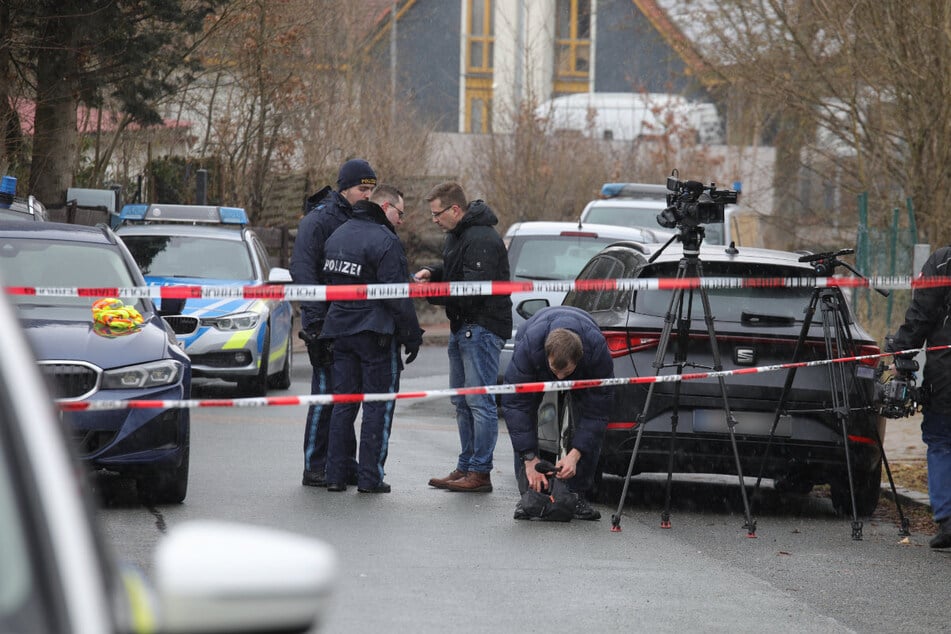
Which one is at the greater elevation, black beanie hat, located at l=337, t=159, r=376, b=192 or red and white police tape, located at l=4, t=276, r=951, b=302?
black beanie hat, located at l=337, t=159, r=376, b=192

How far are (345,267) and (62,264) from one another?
1793mm

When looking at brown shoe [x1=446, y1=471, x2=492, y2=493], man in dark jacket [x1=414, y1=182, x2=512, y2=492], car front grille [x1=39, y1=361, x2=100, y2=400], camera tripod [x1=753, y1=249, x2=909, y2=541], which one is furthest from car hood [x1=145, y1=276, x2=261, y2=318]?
camera tripod [x1=753, y1=249, x2=909, y2=541]

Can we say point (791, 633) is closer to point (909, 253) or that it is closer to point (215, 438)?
point (215, 438)

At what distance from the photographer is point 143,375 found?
8.34 metres

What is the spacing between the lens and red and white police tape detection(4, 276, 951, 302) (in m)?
8.78

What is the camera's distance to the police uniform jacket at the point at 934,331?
829 cm

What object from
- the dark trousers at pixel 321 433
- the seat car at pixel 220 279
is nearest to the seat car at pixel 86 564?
the dark trousers at pixel 321 433

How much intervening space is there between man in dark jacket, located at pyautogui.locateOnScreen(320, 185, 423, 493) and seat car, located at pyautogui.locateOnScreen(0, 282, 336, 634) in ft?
23.7

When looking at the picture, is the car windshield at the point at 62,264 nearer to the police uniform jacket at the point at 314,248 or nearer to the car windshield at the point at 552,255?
the police uniform jacket at the point at 314,248

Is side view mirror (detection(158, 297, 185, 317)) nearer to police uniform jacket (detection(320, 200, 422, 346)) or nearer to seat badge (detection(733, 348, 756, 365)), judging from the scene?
police uniform jacket (detection(320, 200, 422, 346))

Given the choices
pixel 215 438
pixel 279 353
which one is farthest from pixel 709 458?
pixel 279 353

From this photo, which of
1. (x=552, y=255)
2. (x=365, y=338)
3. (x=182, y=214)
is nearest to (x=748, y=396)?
(x=365, y=338)

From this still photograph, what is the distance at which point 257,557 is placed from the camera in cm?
213

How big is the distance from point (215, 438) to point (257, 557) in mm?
10002
